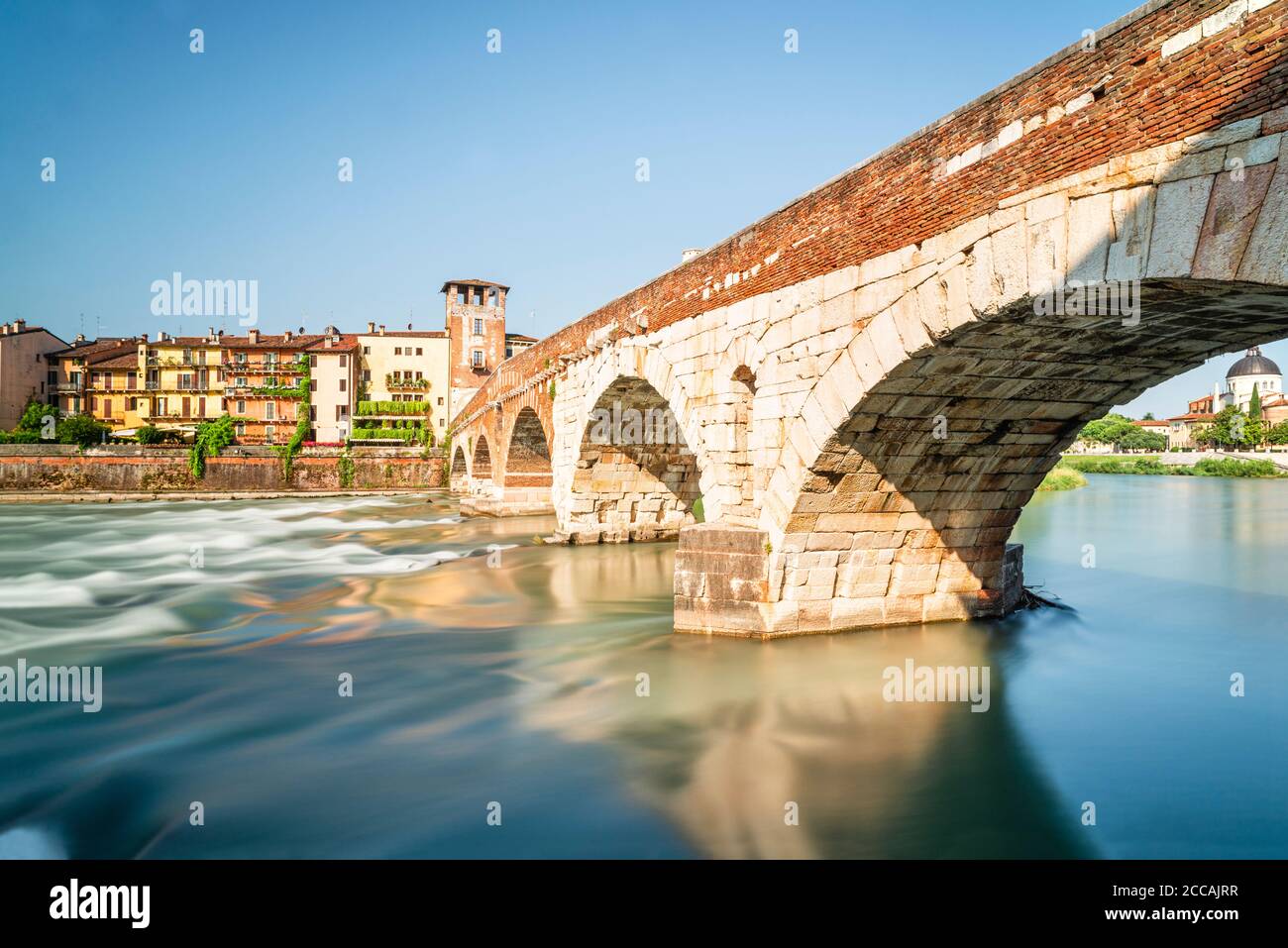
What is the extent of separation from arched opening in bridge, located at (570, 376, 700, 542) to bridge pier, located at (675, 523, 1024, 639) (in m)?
6.06

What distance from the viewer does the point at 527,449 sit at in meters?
24.3

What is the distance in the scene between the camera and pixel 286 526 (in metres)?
25.2

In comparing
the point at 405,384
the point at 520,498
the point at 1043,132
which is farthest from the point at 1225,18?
the point at 405,384

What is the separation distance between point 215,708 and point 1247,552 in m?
19.7

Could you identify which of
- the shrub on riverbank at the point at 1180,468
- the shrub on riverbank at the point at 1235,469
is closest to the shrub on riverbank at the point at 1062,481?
the shrub on riverbank at the point at 1180,468

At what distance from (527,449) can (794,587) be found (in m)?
16.6

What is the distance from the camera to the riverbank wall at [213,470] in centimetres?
3794

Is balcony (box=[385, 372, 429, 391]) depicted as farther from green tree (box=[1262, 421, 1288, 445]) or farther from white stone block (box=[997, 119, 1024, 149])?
green tree (box=[1262, 421, 1288, 445])

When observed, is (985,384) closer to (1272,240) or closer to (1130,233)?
(1130,233)

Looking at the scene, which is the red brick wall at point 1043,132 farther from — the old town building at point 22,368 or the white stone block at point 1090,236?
the old town building at point 22,368

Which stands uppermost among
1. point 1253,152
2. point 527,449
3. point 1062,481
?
point 1253,152

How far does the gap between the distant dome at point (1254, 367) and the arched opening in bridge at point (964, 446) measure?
93790mm
